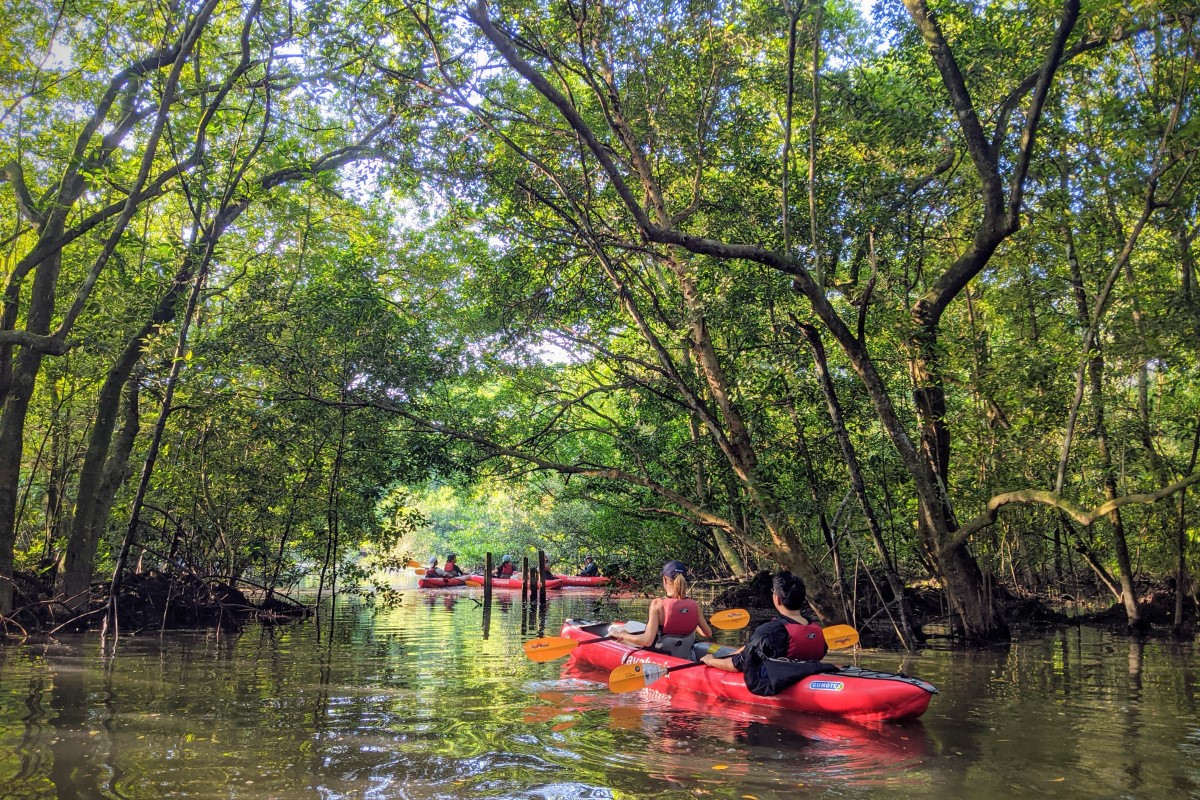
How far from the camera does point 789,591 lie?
622 cm

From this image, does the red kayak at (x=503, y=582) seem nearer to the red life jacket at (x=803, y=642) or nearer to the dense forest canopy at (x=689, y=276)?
the dense forest canopy at (x=689, y=276)

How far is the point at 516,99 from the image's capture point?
13.3m

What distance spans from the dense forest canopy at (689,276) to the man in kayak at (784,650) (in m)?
2.72

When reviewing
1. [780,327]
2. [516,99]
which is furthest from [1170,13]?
[516,99]

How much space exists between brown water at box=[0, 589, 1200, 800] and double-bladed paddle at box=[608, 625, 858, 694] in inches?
7.1

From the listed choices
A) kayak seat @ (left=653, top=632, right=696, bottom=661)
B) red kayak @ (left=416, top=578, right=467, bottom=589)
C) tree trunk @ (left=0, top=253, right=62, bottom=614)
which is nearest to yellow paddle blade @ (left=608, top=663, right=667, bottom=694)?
kayak seat @ (left=653, top=632, right=696, bottom=661)

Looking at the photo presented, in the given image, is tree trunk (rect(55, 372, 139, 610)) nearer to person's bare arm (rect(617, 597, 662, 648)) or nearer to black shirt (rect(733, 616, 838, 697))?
person's bare arm (rect(617, 597, 662, 648))

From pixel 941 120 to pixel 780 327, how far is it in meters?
2.86

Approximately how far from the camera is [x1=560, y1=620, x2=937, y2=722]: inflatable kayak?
5398mm

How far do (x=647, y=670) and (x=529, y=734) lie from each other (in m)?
2.10

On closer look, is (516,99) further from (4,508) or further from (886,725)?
(886,725)

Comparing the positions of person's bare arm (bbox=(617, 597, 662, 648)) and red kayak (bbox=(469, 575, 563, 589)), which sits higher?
person's bare arm (bbox=(617, 597, 662, 648))

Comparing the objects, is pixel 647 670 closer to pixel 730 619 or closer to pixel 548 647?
pixel 548 647

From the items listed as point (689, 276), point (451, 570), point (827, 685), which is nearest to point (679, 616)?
point (827, 685)
